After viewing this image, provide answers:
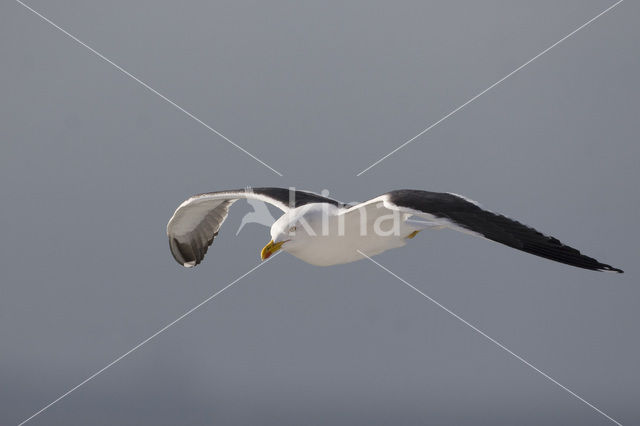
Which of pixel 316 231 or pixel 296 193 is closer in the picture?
pixel 316 231

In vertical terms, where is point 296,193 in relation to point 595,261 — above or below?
above

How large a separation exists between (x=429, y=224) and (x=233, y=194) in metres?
1.69

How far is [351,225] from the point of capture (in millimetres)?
6773

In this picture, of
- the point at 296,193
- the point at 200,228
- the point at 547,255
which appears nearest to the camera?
the point at 547,255

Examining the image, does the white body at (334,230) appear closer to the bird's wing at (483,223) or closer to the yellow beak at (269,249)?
the yellow beak at (269,249)

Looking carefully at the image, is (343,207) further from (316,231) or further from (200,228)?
(200,228)

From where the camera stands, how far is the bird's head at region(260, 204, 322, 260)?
21.9ft

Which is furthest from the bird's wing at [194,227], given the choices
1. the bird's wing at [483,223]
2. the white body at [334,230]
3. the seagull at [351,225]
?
the bird's wing at [483,223]

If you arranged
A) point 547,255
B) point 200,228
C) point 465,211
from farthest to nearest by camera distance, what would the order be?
1. point 200,228
2. point 465,211
3. point 547,255

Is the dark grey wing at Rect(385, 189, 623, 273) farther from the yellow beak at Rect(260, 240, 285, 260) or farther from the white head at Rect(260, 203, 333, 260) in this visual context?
the yellow beak at Rect(260, 240, 285, 260)

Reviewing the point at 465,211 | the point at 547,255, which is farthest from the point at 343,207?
the point at 547,255

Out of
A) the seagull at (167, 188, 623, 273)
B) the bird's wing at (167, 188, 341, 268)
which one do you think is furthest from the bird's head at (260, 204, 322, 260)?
the bird's wing at (167, 188, 341, 268)

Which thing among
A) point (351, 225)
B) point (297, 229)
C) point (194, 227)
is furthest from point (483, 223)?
point (194, 227)

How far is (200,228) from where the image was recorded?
8.99 meters
